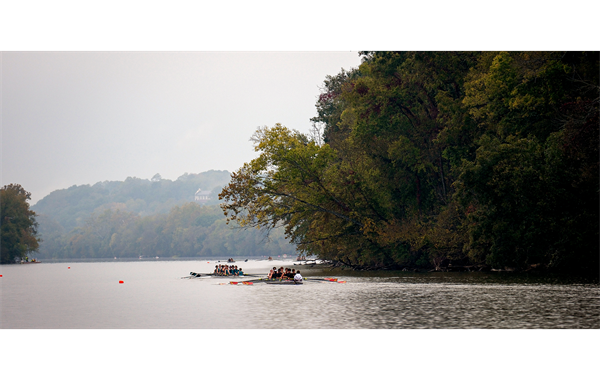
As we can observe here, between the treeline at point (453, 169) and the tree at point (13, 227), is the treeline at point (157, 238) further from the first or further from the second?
the treeline at point (453, 169)

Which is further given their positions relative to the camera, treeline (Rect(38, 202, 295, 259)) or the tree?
treeline (Rect(38, 202, 295, 259))

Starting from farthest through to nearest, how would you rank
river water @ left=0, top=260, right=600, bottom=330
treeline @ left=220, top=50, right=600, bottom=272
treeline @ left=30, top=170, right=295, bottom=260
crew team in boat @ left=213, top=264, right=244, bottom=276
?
1. treeline @ left=30, top=170, right=295, bottom=260
2. crew team in boat @ left=213, top=264, right=244, bottom=276
3. treeline @ left=220, top=50, right=600, bottom=272
4. river water @ left=0, top=260, right=600, bottom=330

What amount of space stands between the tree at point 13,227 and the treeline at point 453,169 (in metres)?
51.0

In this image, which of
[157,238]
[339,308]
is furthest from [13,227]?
[339,308]

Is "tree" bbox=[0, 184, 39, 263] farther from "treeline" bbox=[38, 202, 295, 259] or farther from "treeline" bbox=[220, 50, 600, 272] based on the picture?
"treeline" bbox=[38, 202, 295, 259]

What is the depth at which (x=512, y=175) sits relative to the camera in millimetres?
27453

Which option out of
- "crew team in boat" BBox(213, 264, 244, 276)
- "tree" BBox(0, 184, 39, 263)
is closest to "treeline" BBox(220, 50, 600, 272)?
"crew team in boat" BBox(213, 264, 244, 276)

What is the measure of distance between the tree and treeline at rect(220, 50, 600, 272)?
167ft

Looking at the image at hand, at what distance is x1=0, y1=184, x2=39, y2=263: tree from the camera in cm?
8088

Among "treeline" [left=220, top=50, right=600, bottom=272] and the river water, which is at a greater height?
"treeline" [left=220, top=50, right=600, bottom=272]

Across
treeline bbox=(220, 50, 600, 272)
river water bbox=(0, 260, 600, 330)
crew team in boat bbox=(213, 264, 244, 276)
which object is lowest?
river water bbox=(0, 260, 600, 330)

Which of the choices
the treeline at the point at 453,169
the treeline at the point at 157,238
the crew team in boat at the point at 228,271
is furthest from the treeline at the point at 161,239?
the crew team in boat at the point at 228,271
